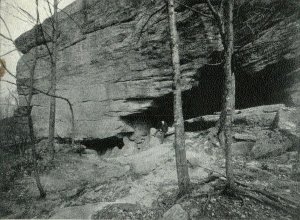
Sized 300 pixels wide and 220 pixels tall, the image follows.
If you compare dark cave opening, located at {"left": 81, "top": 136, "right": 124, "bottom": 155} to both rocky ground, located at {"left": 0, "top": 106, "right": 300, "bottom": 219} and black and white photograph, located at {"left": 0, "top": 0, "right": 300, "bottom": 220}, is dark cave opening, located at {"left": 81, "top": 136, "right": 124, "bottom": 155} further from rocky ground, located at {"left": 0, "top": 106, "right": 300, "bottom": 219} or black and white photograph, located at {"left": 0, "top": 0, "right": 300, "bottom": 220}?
rocky ground, located at {"left": 0, "top": 106, "right": 300, "bottom": 219}

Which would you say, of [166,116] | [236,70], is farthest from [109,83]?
[236,70]

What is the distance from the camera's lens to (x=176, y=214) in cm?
659

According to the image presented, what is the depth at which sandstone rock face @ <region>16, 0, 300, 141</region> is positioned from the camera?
1116 cm

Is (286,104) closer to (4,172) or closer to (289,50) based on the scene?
(289,50)

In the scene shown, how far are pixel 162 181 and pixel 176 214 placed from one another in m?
2.44

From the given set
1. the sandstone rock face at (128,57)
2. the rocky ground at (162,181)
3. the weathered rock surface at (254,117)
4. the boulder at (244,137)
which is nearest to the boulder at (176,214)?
the rocky ground at (162,181)

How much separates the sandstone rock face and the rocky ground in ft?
6.96

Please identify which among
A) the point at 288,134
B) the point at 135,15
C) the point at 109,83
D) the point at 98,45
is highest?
the point at 135,15

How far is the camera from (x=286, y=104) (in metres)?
11.3

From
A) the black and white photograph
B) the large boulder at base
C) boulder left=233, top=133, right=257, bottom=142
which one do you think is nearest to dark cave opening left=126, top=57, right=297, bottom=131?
the black and white photograph

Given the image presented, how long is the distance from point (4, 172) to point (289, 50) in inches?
488

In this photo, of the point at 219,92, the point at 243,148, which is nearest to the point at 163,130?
the point at 219,92

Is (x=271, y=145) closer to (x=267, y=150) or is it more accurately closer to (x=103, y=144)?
(x=267, y=150)

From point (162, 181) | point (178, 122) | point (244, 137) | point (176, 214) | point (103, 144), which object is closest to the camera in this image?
point (176, 214)
